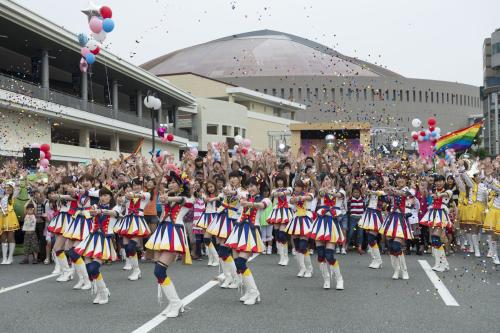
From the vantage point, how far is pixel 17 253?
52.1 feet

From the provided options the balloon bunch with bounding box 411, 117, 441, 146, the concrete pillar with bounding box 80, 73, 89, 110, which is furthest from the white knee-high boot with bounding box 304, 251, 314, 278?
the concrete pillar with bounding box 80, 73, 89, 110

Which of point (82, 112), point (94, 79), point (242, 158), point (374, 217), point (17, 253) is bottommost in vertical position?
point (17, 253)

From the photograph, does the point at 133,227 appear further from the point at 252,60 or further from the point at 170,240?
the point at 252,60

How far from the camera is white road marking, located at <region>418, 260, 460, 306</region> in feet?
28.5

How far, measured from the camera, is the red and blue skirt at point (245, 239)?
8609 mm

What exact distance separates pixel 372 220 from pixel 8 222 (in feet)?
27.1

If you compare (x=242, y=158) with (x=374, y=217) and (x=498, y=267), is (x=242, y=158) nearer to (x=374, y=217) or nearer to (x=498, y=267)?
(x=374, y=217)

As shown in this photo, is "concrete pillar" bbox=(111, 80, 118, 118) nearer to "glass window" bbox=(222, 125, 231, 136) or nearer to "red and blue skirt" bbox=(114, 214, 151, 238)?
"glass window" bbox=(222, 125, 231, 136)

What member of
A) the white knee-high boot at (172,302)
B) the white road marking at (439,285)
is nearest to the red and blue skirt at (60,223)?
the white knee-high boot at (172,302)

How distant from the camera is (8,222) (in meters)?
13.7

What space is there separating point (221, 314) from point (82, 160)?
28.5m

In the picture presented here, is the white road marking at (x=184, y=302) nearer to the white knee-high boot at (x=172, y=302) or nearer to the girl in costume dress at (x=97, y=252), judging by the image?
the white knee-high boot at (x=172, y=302)

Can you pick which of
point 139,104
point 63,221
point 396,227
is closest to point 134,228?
point 63,221

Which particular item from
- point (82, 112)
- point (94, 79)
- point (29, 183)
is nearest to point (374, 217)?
point (29, 183)
